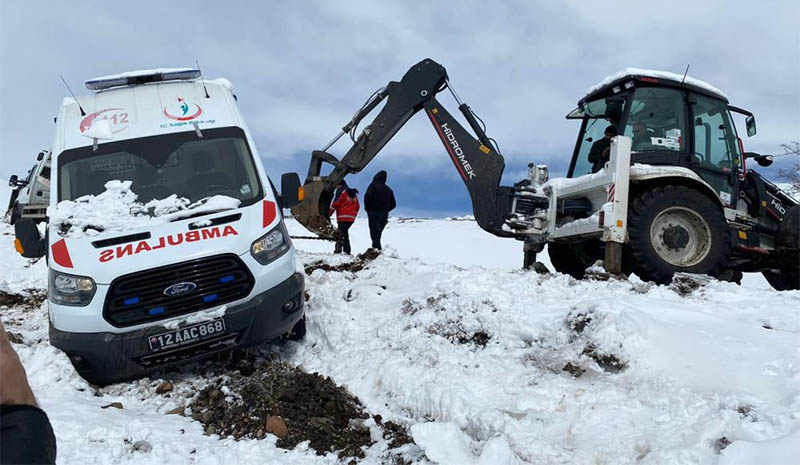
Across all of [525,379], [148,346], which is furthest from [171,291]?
[525,379]

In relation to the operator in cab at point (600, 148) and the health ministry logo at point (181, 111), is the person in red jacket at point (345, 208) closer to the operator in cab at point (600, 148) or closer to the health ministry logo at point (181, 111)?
the operator in cab at point (600, 148)

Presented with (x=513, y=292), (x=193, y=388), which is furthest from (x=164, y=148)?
(x=513, y=292)

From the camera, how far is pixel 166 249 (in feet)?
13.9

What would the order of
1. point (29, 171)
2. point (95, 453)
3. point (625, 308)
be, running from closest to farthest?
point (95, 453), point (625, 308), point (29, 171)

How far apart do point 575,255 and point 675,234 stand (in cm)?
192

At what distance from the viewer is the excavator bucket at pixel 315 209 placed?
8578 millimetres

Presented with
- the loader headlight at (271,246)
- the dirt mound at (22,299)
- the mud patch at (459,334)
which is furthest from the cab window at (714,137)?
the dirt mound at (22,299)

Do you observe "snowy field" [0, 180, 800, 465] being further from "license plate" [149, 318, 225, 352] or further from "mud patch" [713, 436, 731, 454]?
"license plate" [149, 318, 225, 352]

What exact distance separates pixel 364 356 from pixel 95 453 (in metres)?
2.21

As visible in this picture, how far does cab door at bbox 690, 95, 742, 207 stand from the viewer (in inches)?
291

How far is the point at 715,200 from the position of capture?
22.7 feet

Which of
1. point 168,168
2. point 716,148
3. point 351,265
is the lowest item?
point 351,265

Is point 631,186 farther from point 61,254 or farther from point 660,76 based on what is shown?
point 61,254

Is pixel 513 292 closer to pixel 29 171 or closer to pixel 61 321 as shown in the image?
pixel 61 321
